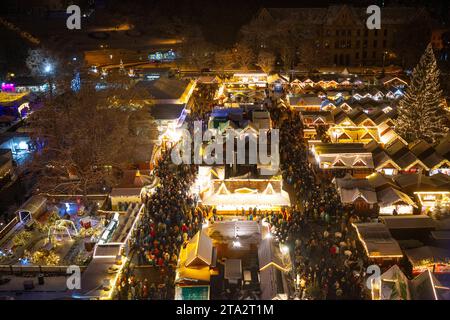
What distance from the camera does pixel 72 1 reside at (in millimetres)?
55625

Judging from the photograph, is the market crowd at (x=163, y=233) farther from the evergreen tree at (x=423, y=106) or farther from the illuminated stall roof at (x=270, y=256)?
the evergreen tree at (x=423, y=106)

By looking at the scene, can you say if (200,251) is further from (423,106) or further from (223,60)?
(223,60)

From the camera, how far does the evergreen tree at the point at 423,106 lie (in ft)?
72.3

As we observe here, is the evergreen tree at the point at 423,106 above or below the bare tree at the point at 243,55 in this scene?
below

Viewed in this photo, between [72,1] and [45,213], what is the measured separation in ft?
151

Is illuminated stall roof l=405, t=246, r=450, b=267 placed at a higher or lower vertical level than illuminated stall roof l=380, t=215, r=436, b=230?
lower

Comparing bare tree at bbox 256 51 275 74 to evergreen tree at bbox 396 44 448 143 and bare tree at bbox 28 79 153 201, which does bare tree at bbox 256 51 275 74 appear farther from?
bare tree at bbox 28 79 153 201

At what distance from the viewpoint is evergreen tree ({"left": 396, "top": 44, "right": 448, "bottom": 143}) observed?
867 inches

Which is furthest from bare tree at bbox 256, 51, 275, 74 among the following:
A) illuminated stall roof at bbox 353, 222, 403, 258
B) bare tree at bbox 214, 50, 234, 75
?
illuminated stall roof at bbox 353, 222, 403, 258

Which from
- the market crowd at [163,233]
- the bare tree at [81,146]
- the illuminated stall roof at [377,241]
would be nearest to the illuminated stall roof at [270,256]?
the market crowd at [163,233]

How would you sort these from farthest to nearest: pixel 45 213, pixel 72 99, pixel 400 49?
pixel 400 49 → pixel 72 99 → pixel 45 213
